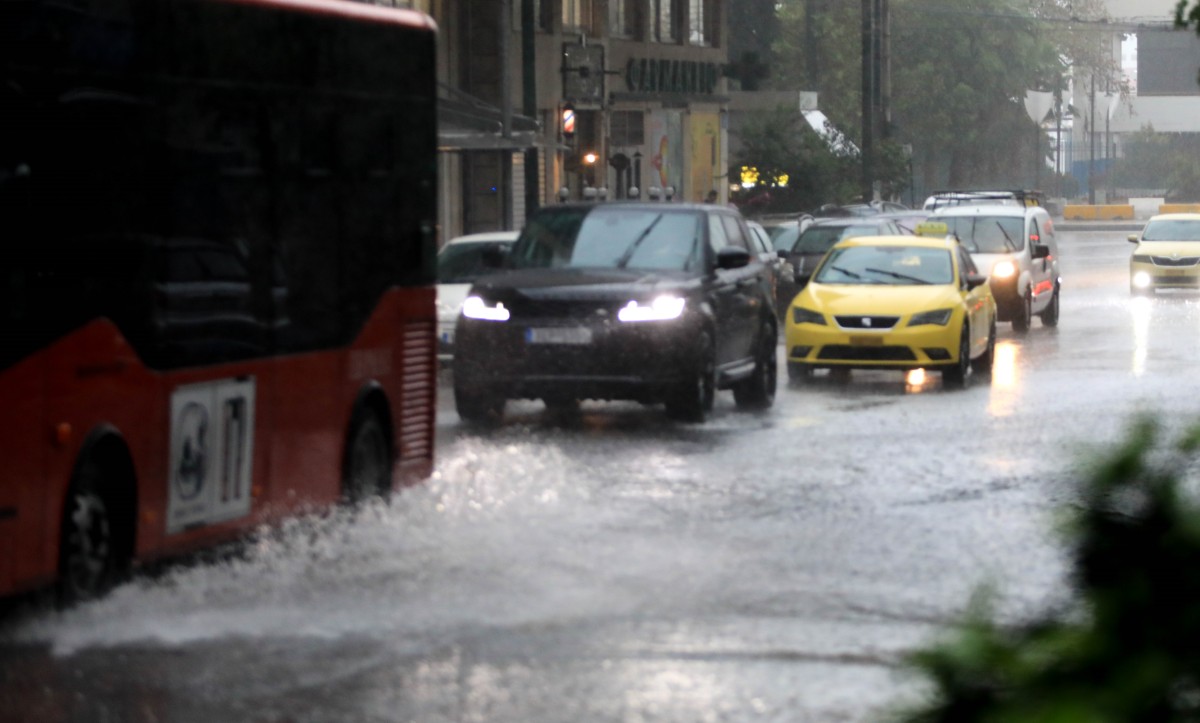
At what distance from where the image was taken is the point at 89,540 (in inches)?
314

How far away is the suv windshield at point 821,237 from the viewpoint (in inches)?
1264

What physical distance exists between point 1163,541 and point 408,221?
32.8 ft

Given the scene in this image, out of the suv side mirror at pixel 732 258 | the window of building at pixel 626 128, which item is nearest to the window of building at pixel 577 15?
the window of building at pixel 626 128

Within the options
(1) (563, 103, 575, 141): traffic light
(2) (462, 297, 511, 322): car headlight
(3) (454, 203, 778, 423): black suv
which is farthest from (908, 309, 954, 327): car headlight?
(1) (563, 103, 575, 141): traffic light

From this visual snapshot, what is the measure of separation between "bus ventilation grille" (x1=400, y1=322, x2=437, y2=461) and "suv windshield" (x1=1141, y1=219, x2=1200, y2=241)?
105 ft

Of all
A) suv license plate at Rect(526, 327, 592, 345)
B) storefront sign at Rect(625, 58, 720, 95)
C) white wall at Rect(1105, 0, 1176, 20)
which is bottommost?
suv license plate at Rect(526, 327, 592, 345)

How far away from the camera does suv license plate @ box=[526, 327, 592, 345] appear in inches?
632

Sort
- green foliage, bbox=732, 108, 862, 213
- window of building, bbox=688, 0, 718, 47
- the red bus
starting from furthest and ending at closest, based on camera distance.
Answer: window of building, bbox=688, 0, 718, 47 < green foliage, bbox=732, 108, 862, 213 < the red bus

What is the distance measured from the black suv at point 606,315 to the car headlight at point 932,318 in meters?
3.79

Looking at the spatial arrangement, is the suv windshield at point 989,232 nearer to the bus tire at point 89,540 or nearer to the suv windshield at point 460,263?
the suv windshield at point 460,263

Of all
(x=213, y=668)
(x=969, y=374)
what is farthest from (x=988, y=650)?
(x=969, y=374)

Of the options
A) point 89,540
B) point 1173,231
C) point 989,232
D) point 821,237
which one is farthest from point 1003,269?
point 89,540

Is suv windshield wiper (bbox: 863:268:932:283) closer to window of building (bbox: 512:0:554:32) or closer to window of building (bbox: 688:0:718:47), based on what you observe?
window of building (bbox: 512:0:554:32)

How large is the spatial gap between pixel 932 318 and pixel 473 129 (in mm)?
11815
